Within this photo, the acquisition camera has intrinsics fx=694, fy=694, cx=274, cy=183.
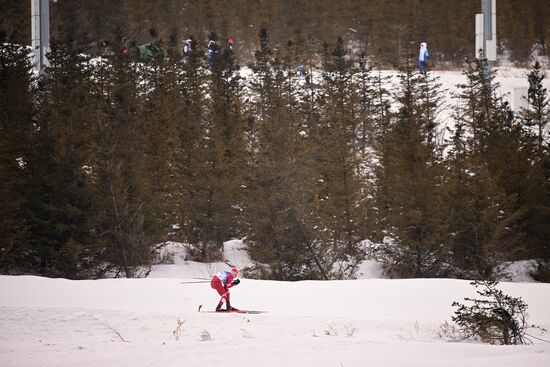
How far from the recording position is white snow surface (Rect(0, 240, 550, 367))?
8141 mm

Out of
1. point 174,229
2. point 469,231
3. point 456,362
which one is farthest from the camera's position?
point 174,229

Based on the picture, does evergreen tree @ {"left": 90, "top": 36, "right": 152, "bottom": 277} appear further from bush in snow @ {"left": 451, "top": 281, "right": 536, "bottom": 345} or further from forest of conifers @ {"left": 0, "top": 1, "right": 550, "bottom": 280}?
bush in snow @ {"left": 451, "top": 281, "right": 536, "bottom": 345}

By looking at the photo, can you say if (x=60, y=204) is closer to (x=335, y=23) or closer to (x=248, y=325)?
(x=248, y=325)

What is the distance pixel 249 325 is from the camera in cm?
1161

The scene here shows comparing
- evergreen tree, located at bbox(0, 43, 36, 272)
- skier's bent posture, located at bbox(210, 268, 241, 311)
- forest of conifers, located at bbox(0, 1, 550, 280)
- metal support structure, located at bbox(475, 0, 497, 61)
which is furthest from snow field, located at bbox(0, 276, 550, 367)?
metal support structure, located at bbox(475, 0, 497, 61)

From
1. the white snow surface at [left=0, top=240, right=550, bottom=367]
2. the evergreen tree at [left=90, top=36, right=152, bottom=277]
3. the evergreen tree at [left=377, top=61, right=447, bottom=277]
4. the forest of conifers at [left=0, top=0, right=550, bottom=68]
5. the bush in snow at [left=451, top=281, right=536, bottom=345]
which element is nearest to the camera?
the white snow surface at [left=0, top=240, right=550, bottom=367]

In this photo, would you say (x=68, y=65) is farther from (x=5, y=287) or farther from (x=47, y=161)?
(x=5, y=287)

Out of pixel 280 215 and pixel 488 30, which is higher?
pixel 488 30

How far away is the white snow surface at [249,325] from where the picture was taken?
26.7 feet

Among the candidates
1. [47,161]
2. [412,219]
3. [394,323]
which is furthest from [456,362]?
[47,161]

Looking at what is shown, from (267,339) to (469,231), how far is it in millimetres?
17403

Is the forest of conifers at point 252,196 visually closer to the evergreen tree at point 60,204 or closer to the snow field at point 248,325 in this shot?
the evergreen tree at point 60,204

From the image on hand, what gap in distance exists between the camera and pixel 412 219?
2553 cm

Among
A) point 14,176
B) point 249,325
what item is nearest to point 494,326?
point 249,325
